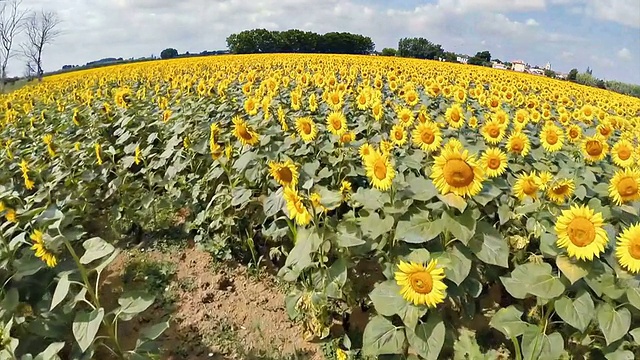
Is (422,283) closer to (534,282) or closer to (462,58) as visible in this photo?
(534,282)

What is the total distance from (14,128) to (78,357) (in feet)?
17.7

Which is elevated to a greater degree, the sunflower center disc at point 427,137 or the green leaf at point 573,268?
the sunflower center disc at point 427,137

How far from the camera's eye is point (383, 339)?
2.37 m

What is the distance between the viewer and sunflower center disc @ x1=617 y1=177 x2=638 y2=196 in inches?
102

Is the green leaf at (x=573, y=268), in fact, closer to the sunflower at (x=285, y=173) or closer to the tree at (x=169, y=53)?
the sunflower at (x=285, y=173)

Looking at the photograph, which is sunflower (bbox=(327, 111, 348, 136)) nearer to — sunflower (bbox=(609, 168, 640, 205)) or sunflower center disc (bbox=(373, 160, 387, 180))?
sunflower center disc (bbox=(373, 160, 387, 180))

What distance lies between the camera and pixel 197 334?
3.09m

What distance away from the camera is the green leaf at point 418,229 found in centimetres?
232

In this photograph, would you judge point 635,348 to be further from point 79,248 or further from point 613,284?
point 79,248

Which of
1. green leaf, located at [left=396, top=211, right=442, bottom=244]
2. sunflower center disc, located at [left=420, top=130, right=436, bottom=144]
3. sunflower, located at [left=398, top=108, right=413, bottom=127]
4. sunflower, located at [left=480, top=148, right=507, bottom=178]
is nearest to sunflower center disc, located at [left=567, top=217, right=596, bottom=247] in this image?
green leaf, located at [left=396, top=211, right=442, bottom=244]

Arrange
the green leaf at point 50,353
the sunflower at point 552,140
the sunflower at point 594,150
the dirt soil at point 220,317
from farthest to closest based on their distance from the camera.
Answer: the sunflower at point 552,140 → the sunflower at point 594,150 → the dirt soil at point 220,317 → the green leaf at point 50,353

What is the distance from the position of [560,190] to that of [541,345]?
0.92m

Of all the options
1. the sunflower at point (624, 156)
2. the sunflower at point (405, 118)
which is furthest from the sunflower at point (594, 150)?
the sunflower at point (405, 118)

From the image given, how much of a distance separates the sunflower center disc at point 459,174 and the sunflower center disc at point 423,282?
19.1 inches
